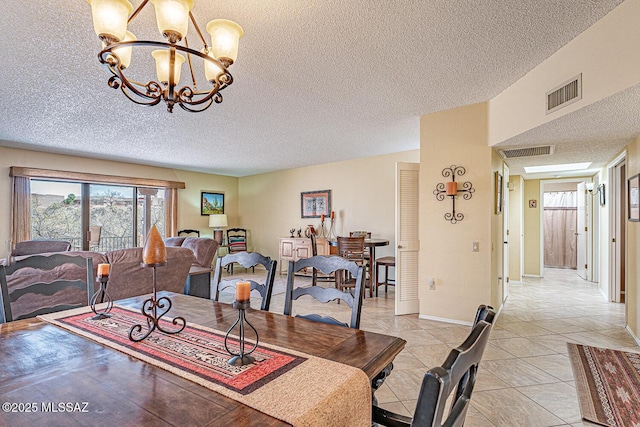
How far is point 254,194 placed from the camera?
850cm

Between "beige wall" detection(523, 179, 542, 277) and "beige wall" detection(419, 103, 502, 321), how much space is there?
3.60 meters

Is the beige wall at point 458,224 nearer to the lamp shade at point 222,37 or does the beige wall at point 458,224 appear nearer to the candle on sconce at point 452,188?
the candle on sconce at point 452,188

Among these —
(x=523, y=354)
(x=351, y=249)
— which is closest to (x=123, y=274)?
(x=351, y=249)

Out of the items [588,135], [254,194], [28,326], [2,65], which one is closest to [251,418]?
[28,326]

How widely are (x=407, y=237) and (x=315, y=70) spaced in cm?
235

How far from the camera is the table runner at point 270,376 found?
859mm

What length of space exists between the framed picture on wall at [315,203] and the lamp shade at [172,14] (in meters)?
5.46

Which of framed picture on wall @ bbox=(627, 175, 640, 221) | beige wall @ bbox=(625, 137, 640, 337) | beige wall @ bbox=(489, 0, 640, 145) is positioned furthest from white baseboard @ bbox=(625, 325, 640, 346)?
beige wall @ bbox=(489, 0, 640, 145)

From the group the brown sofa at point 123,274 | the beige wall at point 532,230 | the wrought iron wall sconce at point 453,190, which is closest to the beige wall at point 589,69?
the wrought iron wall sconce at point 453,190

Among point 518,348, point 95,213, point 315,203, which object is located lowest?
point 518,348

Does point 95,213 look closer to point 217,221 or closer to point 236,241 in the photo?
point 217,221

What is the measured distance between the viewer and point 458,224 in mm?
3672

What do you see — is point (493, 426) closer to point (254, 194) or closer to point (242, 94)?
point (242, 94)

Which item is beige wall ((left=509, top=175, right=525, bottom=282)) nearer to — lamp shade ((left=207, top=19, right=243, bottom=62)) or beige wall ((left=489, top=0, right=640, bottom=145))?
beige wall ((left=489, top=0, right=640, bottom=145))
